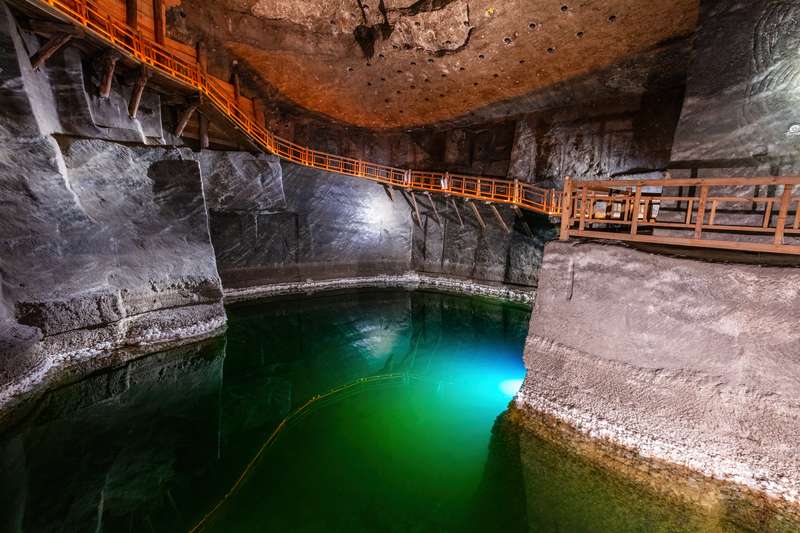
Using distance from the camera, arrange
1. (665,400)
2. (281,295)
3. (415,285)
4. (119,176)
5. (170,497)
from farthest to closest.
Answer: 1. (415,285)
2. (281,295)
3. (119,176)
4. (665,400)
5. (170,497)

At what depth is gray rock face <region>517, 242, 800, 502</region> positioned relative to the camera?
3.91 metres

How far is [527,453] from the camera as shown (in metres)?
4.98

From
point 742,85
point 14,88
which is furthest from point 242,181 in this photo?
point 742,85

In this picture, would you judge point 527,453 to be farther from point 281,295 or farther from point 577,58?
point 577,58

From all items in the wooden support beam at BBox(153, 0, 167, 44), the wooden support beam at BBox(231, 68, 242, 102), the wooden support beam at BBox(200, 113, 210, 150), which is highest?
the wooden support beam at BBox(153, 0, 167, 44)

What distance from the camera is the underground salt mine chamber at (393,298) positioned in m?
4.09

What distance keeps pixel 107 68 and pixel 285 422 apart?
920 cm

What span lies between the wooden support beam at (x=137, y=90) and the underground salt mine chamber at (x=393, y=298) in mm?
84

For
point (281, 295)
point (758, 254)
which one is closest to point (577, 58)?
point (758, 254)

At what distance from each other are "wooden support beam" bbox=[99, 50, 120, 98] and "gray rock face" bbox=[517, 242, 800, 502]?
10.4 meters

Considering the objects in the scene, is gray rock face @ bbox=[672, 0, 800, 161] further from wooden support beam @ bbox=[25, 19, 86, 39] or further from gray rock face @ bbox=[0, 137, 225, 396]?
wooden support beam @ bbox=[25, 19, 86, 39]

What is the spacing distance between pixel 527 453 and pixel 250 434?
4.18 m

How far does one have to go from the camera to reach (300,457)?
4914 mm

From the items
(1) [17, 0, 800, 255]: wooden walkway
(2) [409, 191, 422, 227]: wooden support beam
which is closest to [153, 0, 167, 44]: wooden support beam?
(1) [17, 0, 800, 255]: wooden walkway
